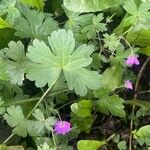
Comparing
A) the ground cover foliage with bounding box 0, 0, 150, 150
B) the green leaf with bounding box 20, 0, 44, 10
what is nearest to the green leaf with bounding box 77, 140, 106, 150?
the ground cover foliage with bounding box 0, 0, 150, 150

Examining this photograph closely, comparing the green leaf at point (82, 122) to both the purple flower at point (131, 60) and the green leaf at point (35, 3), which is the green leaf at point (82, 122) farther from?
the green leaf at point (35, 3)

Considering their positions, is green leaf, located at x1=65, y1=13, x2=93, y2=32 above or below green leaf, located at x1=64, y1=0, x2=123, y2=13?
below

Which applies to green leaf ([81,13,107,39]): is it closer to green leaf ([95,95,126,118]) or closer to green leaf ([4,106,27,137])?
green leaf ([95,95,126,118])

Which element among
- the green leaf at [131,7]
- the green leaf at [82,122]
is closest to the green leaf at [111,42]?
the green leaf at [131,7]

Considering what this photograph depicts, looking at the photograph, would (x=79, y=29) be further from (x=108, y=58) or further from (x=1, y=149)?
(x=1, y=149)

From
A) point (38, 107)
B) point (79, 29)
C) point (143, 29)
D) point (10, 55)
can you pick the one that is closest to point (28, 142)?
point (38, 107)

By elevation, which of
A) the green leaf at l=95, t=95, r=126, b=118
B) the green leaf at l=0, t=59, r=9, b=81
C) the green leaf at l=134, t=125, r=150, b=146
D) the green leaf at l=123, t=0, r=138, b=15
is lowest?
the green leaf at l=134, t=125, r=150, b=146

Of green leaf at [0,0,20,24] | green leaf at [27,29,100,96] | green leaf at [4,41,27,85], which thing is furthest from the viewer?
A: green leaf at [0,0,20,24]
